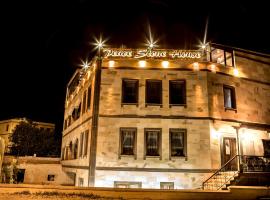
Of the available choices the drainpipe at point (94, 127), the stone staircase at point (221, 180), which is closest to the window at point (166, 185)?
the stone staircase at point (221, 180)

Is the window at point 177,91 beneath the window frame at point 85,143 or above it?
above

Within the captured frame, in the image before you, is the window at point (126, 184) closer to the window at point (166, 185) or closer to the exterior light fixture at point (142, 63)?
the window at point (166, 185)

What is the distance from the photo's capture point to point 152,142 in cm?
1761

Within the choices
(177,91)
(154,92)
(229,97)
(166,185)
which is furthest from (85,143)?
(229,97)

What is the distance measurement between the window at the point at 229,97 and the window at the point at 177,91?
3193 millimetres

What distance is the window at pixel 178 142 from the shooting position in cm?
1741

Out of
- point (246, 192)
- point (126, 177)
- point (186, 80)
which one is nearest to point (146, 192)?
point (246, 192)

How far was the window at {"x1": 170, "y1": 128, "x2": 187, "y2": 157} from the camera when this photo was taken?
17406 millimetres

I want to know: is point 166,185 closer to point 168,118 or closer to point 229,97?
point 168,118

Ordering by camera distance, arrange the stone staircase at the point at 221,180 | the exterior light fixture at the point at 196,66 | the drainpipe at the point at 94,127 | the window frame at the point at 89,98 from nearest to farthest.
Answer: the stone staircase at the point at 221,180
the drainpipe at the point at 94,127
the exterior light fixture at the point at 196,66
the window frame at the point at 89,98

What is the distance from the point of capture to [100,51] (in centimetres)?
1923

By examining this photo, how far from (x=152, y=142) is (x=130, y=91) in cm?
396

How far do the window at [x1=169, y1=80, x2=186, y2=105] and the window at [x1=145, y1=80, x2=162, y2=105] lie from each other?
0.80 metres

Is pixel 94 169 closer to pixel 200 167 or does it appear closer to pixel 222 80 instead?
pixel 200 167
